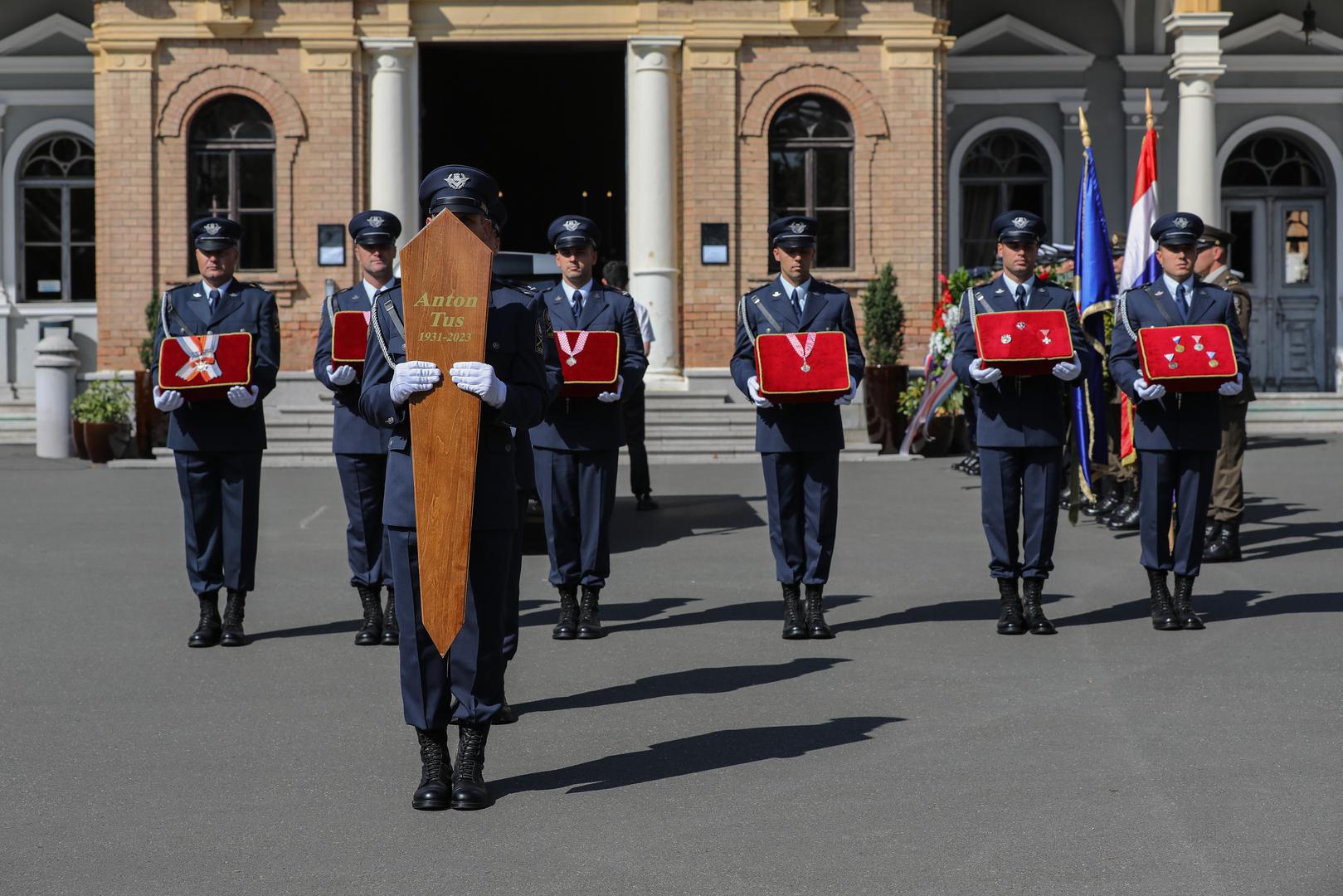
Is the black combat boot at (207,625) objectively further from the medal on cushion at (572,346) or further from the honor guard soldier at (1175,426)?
the honor guard soldier at (1175,426)

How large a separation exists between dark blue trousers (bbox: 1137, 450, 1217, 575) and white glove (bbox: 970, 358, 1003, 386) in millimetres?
912

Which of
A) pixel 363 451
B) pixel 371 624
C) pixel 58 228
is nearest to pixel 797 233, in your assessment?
pixel 363 451

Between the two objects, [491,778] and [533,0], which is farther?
[533,0]

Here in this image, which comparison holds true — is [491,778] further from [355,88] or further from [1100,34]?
[1100,34]

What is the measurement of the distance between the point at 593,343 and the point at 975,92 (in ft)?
53.2

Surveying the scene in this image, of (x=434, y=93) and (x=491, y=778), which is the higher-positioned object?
(x=434, y=93)

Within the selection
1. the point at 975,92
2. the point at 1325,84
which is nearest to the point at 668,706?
the point at 975,92

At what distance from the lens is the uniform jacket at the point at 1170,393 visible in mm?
8672

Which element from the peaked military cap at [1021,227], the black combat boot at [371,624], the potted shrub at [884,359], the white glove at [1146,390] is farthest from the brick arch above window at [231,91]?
the white glove at [1146,390]

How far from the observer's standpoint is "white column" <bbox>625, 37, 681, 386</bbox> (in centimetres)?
2102

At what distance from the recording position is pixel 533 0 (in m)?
21.1

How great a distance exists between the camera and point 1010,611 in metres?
8.55

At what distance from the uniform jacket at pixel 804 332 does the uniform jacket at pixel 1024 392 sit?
0.62 meters

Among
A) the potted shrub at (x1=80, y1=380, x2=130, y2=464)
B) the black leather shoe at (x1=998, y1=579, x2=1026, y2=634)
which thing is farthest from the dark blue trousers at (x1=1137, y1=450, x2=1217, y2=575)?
the potted shrub at (x1=80, y1=380, x2=130, y2=464)
